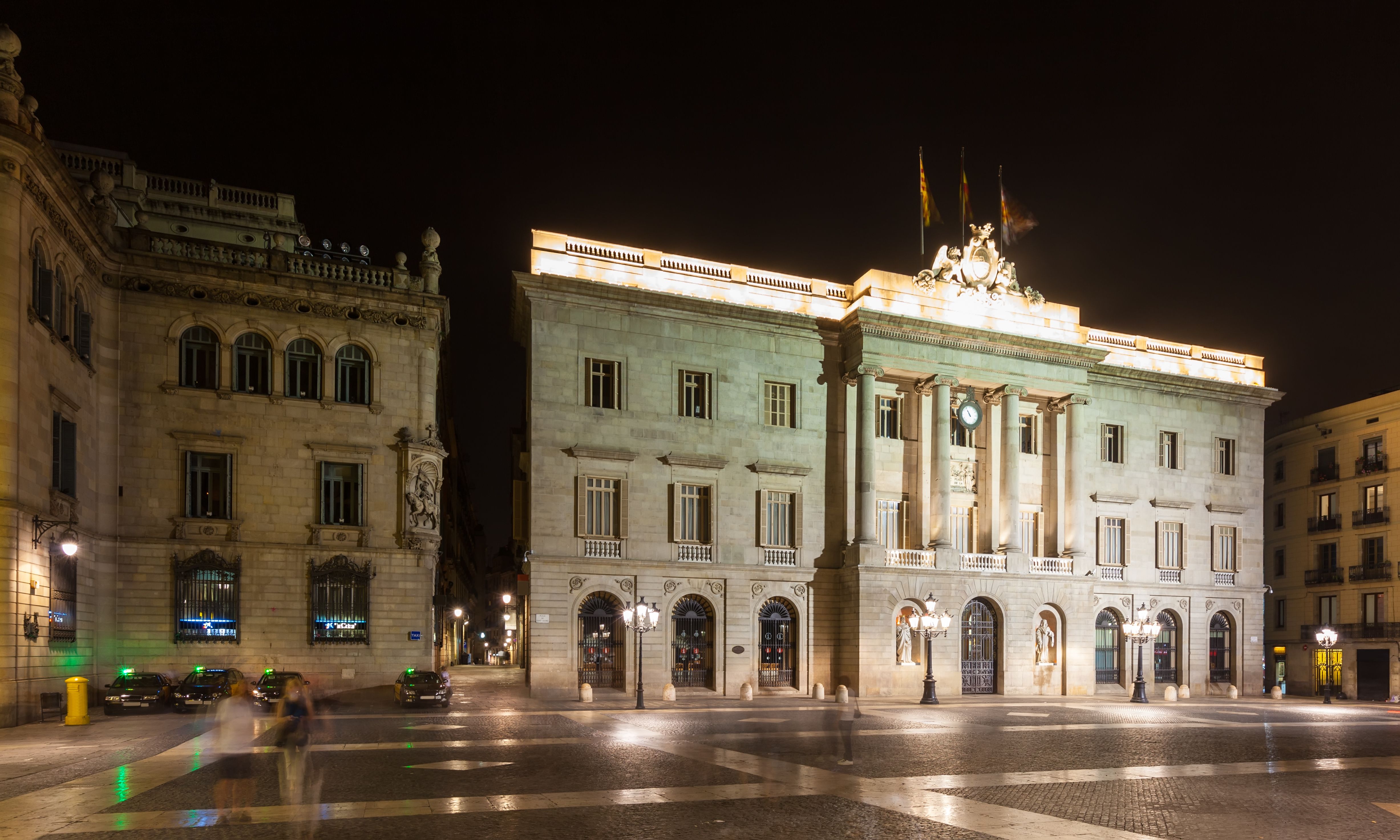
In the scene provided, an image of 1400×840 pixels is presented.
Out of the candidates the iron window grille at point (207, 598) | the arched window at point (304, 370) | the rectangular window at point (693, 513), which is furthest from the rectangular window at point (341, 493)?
the rectangular window at point (693, 513)

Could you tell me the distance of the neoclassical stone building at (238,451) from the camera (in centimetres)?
3178

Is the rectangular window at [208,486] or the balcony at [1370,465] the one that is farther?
the balcony at [1370,465]

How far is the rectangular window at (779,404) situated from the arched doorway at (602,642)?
398 inches

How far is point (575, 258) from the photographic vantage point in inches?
1592

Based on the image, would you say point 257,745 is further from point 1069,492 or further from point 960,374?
point 1069,492

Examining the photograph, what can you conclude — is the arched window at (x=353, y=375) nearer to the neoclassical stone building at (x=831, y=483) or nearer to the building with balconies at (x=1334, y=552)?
the neoclassical stone building at (x=831, y=483)

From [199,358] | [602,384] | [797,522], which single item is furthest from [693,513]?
[199,358]

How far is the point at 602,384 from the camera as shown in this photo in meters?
40.6

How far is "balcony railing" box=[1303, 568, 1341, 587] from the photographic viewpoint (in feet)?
189

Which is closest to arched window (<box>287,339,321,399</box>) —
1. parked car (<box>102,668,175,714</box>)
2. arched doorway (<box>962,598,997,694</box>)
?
parked car (<box>102,668,175,714</box>)

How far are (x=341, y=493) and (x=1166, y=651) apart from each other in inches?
1539

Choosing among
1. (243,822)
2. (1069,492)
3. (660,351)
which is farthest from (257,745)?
(1069,492)

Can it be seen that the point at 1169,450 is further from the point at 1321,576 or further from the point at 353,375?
the point at 353,375

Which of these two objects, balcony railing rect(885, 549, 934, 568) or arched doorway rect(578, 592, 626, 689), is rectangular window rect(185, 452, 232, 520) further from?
balcony railing rect(885, 549, 934, 568)
